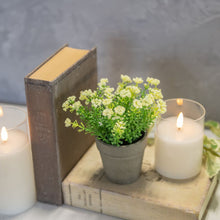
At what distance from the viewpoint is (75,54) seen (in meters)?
0.90

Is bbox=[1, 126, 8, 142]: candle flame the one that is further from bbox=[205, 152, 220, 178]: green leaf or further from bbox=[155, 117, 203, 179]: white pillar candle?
bbox=[205, 152, 220, 178]: green leaf

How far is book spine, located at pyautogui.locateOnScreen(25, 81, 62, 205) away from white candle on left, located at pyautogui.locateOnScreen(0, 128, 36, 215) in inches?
0.7

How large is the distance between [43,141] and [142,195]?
0.22 metres

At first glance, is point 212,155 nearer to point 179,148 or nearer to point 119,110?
point 179,148

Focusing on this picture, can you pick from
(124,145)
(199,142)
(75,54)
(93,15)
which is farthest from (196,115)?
(93,15)

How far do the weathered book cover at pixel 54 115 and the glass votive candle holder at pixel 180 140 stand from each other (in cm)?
18

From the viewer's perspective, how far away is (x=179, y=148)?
0.84 meters

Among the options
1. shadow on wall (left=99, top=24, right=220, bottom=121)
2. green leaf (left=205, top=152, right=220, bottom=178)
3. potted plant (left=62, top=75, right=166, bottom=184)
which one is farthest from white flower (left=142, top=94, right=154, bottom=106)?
shadow on wall (left=99, top=24, right=220, bottom=121)

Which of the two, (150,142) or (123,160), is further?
(150,142)

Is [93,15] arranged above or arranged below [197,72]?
above

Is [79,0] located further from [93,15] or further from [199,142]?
[199,142]

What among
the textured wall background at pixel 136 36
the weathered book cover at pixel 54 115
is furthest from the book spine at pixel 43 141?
the textured wall background at pixel 136 36

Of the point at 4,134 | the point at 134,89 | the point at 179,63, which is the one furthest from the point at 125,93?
the point at 179,63

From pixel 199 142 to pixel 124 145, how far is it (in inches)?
6.3
